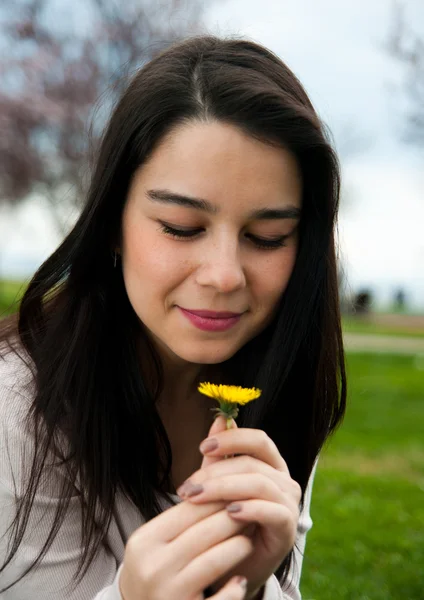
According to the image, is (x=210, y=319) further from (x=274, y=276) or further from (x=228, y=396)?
(x=228, y=396)

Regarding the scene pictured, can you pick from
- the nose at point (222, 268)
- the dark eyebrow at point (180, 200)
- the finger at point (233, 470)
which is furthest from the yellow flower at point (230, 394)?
the dark eyebrow at point (180, 200)

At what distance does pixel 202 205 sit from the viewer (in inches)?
79.4

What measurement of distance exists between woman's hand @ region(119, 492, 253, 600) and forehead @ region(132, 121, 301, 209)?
2.38ft

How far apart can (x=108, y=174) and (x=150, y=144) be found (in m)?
0.14

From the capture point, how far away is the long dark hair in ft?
7.09

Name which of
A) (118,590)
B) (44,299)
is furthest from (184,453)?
(118,590)

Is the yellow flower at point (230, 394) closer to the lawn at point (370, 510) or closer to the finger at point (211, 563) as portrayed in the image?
the finger at point (211, 563)

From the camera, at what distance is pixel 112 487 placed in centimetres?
230

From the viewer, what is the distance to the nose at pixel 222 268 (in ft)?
6.58

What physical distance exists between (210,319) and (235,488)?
0.55 metres

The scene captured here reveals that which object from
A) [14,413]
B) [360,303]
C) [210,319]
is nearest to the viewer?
[210,319]

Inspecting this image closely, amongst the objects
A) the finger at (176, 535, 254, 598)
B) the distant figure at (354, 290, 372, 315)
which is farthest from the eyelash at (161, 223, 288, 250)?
the distant figure at (354, 290, 372, 315)

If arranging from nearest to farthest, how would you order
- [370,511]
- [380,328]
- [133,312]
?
[133,312] < [370,511] < [380,328]

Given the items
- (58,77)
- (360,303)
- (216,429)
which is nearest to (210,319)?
(216,429)
